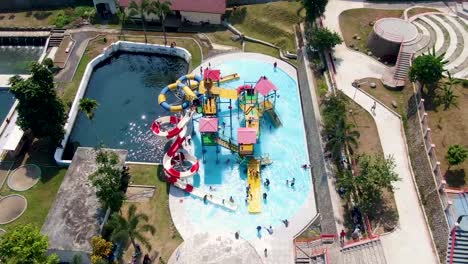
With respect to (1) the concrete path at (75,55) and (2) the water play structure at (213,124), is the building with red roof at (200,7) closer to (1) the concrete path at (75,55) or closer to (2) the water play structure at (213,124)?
(1) the concrete path at (75,55)

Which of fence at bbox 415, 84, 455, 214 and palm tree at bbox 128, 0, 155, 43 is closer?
fence at bbox 415, 84, 455, 214

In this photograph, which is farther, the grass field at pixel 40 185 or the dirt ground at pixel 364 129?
the dirt ground at pixel 364 129

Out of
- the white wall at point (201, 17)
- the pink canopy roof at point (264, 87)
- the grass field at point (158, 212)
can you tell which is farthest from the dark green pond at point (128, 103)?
the pink canopy roof at point (264, 87)

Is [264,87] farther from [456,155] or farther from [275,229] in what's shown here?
[456,155]

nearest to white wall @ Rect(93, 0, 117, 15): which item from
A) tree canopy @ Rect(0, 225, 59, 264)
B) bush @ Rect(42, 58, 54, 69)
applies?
bush @ Rect(42, 58, 54, 69)

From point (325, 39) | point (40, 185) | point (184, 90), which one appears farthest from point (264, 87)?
point (40, 185)

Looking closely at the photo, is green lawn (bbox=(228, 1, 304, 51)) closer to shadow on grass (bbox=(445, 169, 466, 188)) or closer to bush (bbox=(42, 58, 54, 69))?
bush (bbox=(42, 58, 54, 69))

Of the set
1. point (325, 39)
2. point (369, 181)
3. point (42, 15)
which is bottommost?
point (369, 181)
